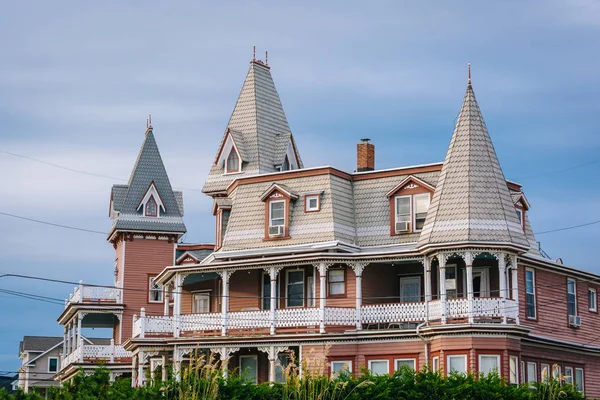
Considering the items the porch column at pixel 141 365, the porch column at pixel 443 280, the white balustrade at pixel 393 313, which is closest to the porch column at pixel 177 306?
the porch column at pixel 141 365

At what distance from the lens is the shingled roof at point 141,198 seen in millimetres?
64875

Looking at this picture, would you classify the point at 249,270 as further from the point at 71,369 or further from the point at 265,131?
the point at 71,369

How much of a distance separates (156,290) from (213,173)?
11949 mm

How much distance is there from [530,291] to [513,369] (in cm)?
485

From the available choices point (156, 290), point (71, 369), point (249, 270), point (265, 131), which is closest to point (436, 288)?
point (249, 270)

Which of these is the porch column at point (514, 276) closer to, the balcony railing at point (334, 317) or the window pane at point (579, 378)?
the balcony railing at point (334, 317)

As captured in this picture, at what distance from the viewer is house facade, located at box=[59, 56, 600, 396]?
42.6m

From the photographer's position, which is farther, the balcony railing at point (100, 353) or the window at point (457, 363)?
the balcony railing at point (100, 353)

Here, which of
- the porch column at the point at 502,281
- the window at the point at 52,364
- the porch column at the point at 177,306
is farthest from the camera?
the window at the point at 52,364

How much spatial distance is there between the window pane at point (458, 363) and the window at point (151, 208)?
2801 centimetres

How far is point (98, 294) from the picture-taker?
212 ft

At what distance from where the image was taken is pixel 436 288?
45.7 meters

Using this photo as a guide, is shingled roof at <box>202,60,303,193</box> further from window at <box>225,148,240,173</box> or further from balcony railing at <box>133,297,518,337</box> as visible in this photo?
balcony railing at <box>133,297,518,337</box>

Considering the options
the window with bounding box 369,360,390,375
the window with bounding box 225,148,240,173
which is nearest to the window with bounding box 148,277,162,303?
the window with bounding box 225,148,240,173
